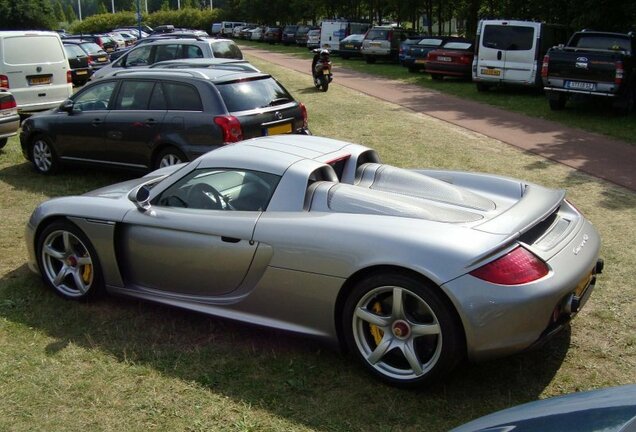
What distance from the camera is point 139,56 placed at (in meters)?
15.1

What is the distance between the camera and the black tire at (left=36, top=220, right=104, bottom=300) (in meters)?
4.80

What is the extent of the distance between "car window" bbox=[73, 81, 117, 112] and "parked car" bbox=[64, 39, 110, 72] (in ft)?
40.7

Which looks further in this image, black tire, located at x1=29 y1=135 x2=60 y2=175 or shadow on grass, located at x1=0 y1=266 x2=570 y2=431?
black tire, located at x1=29 y1=135 x2=60 y2=175

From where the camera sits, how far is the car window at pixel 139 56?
14.9m

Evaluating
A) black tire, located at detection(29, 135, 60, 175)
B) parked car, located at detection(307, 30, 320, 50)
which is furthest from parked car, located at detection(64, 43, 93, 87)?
parked car, located at detection(307, 30, 320, 50)

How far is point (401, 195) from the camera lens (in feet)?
13.8

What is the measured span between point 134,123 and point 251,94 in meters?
1.53

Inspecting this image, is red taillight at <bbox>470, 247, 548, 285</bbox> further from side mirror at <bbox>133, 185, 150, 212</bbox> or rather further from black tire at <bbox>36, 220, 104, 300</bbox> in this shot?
black tire at <bbox>36, 220, 104, 300</bbox>

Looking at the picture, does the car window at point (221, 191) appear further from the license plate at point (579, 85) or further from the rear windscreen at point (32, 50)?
the license plate at point (579, 85)

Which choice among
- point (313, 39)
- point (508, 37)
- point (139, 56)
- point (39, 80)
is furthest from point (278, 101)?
point (313, 39)

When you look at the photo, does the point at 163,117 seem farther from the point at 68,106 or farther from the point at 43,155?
the point at 43,155

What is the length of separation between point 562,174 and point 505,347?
607 centimetres

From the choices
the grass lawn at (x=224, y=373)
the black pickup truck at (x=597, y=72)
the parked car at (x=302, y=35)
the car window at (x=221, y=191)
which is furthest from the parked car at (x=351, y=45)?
the car window at (x=221, y=191)

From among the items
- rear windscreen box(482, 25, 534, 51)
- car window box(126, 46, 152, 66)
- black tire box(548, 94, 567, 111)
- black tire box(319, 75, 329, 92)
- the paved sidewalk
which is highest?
rear windscreen box(482, 25, 534, 51)
